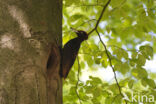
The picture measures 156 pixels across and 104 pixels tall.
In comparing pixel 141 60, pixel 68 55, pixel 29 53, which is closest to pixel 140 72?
pixel 141 60

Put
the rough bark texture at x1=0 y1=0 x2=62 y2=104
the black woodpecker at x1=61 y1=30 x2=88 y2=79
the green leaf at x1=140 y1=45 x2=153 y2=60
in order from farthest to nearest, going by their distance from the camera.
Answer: the green leaf at x1=140 y1=45 x2=153 y2=60, the black woodpecker at x1=61 y1=30 x2=88 y2=79, the rough bark texture at x1=0 y1=0 x2=62 y2=104

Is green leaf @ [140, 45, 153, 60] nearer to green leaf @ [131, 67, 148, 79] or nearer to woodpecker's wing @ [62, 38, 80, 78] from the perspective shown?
green leaf @ [131, 67, 148, 79]

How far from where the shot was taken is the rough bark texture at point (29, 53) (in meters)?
0.95

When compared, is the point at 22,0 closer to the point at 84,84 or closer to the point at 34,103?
the point at 34,103

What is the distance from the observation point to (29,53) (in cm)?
104

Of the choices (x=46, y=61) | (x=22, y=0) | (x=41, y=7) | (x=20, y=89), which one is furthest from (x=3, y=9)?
(x=20, y=89)

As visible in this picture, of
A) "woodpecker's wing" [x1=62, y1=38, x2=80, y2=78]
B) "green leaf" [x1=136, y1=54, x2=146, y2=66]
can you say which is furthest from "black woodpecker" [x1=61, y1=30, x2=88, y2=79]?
"green leaf" [x1=136, y1=54, x2=146, y2=66]

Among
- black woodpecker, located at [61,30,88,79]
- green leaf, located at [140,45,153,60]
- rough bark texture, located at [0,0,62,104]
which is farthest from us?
green leaf, located at [140,45,153,60]

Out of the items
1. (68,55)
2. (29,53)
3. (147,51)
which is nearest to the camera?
(29,53)

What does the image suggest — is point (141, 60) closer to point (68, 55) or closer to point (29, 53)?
point (68, 55)

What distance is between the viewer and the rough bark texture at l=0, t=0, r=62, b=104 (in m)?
0.95

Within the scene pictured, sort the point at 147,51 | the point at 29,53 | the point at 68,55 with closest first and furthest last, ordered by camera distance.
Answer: the point at 29,53, the point at 68,55, the point at 147,51

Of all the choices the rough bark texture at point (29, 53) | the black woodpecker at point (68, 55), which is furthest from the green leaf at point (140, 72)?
the rough bark texture at point (29, 53)

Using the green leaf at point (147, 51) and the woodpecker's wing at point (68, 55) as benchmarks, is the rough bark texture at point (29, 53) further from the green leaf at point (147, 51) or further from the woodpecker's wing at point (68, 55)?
the green leaf at point (147, 51)
